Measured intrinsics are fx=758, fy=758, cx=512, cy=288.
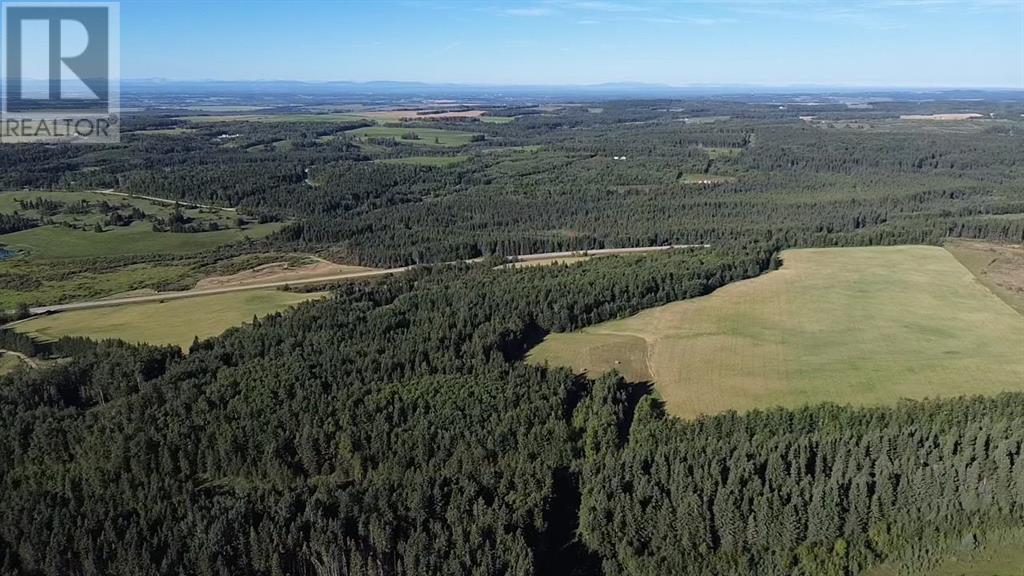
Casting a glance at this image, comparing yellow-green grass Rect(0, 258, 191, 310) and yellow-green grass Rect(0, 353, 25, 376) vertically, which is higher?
yellow-green grass Rect(0, 258, 191, 310)

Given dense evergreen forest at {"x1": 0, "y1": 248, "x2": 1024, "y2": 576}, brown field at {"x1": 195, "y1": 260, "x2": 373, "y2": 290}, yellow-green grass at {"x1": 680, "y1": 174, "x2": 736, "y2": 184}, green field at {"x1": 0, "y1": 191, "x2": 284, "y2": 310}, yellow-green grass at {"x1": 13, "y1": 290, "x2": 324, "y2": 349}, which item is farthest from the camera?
yellow-green grass at {"x1": 680, "y1": 174, "x2": 736, "y2": 184}

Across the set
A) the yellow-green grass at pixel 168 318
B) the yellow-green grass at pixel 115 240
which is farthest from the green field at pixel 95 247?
the yellow-green grass at pixel 168 318

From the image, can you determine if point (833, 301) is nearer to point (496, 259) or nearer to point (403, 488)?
point (496, 259)

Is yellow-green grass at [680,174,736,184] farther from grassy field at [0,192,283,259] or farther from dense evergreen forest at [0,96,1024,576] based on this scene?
dense evergreen forest at [0,96,1024,576]

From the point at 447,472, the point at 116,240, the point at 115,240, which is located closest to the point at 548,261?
the point at 447,472

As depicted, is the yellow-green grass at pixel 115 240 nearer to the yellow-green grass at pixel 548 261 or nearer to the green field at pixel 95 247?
the green field at pixel 95 247

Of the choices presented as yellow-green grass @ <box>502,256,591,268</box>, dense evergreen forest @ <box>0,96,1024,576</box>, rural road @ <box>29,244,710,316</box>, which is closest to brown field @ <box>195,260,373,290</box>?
rural road @ <box>29,244,710,316</box>
